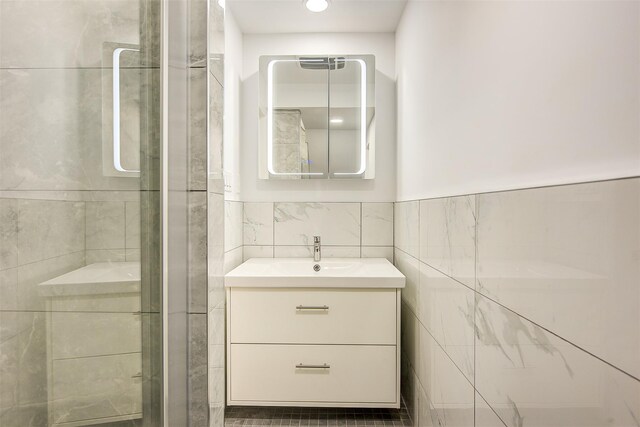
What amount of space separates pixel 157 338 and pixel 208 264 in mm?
196

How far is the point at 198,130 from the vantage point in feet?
2.76

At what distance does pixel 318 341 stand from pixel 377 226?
0.82 metres

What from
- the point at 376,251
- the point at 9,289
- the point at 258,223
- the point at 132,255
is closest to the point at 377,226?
the point at 376,251

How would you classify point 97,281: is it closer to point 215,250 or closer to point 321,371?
point 215,250

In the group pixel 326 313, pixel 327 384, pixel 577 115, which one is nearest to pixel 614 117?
pixel 577 115

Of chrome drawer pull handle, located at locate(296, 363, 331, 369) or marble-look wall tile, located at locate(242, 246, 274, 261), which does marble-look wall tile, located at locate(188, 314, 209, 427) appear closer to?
chrome drawer pull handle, located at locate(296, 363, 331, 369)

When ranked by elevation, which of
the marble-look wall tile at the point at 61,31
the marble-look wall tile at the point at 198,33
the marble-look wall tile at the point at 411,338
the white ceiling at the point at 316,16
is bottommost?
the marble-look wall tile at the point at 411,338

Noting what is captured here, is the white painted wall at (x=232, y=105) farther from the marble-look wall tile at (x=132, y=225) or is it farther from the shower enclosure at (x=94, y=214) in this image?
the marble-look wall tile at (x=132, y=225)

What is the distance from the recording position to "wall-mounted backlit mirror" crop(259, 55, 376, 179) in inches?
80.2

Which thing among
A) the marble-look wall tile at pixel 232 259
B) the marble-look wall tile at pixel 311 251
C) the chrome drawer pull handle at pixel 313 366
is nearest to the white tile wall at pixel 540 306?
the chrome drawer pull handle at pixel 313 366

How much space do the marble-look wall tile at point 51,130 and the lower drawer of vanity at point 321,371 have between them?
1.19 metres

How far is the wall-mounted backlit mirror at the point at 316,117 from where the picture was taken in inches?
80.2

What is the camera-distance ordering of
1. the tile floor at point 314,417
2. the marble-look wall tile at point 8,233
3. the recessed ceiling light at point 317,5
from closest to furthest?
the marble-look wall tile at point 8,233 → the tile floor at point 314,417 → the recessed ceiling light at point 317,5

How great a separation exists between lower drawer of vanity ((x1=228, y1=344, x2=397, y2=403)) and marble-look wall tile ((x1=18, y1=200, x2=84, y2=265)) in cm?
117
